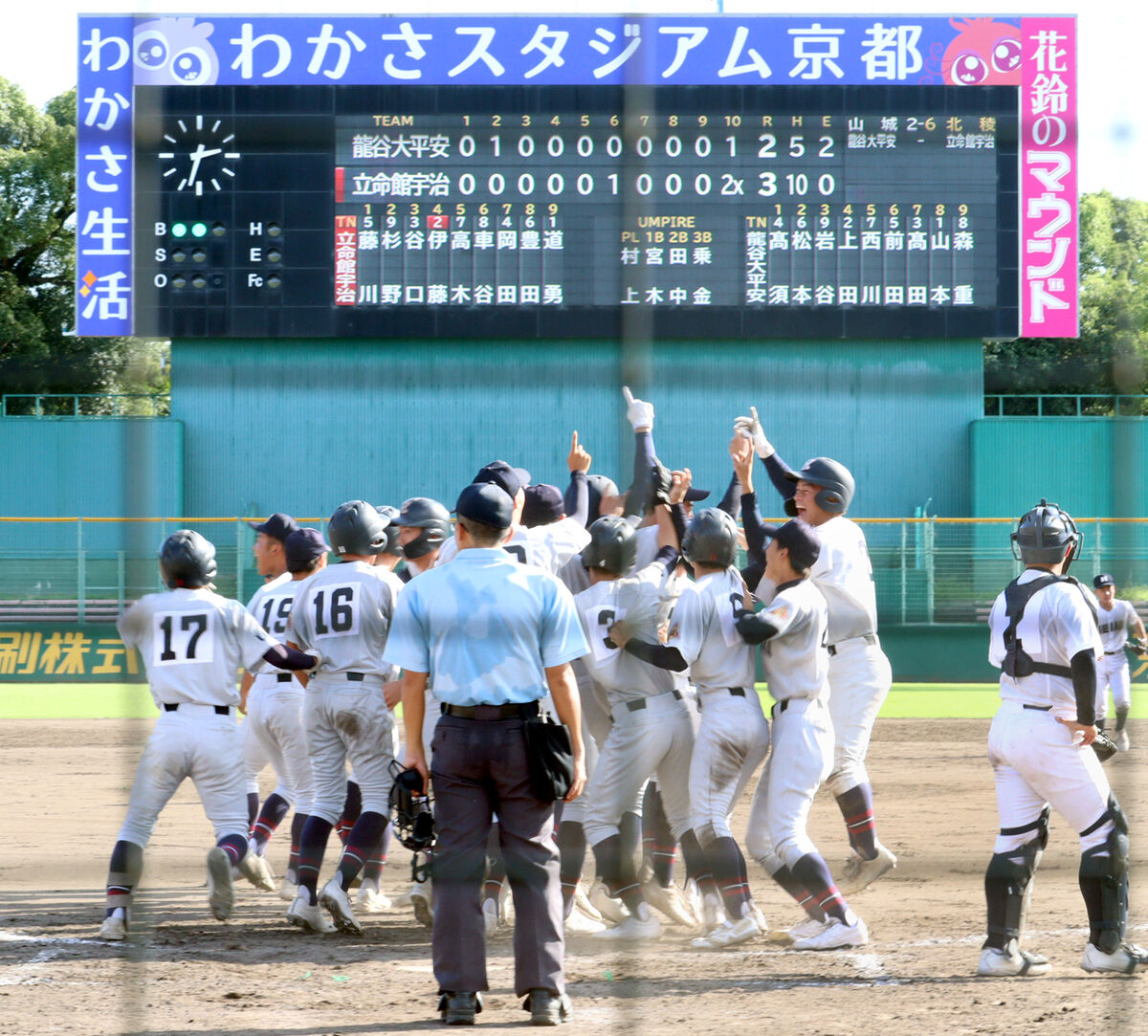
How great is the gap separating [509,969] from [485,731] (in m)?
1.10

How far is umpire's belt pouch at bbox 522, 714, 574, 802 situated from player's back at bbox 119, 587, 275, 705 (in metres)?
1.32

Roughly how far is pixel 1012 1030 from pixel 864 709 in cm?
157

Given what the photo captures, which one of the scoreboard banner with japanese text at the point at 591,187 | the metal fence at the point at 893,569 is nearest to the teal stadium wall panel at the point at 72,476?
the metal fence at the point at 893,569

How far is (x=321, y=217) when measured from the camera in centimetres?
1357

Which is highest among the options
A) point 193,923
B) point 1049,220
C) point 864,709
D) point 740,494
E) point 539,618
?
point 1049,220

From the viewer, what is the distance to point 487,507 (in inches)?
149

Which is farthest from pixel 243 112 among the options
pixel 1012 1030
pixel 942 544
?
pixel 1012 1030

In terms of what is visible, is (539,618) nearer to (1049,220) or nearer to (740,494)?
(740,494)

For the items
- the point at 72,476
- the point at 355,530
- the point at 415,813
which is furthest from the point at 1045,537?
the point at 72,476

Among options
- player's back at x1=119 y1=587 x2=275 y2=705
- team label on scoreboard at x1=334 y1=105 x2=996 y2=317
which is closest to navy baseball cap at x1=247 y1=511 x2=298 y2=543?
player's back at x1=119 y1=587 x2=275 y2=705

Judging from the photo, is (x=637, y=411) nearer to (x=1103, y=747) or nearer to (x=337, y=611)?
(x=337, y=611)

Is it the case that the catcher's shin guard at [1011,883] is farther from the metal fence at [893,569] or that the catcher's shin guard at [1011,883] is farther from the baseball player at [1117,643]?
the metal fence at [893,569]

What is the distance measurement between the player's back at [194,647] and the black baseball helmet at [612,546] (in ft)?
3.69

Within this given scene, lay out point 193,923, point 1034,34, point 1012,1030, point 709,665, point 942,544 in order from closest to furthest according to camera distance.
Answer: point 1012,1030
point 709,665
point 193,923
point 1034,34
point 942,544
